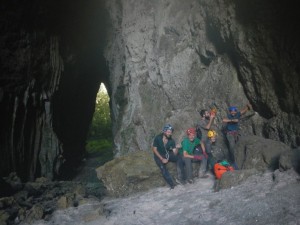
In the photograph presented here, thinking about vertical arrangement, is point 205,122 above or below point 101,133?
below

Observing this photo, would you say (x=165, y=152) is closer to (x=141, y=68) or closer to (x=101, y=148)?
(x=141, y=68)

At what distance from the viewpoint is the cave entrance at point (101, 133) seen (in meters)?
22.4

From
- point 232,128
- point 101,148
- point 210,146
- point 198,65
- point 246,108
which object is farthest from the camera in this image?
point 101,148

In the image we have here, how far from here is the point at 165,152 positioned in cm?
960

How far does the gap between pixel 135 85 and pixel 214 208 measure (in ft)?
28.6

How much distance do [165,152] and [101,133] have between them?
54.9ft

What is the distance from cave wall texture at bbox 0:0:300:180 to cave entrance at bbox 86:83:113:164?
4589 millimetres

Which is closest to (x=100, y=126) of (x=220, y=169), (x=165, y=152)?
(x=165, y=152)

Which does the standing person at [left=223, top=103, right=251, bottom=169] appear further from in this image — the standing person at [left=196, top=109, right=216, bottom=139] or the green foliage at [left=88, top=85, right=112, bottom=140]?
the green foliage at [left=88, top=85, right=112, bottom=140]

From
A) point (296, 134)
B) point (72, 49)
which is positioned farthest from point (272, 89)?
point (72, 49)

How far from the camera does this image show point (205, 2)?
445 inches

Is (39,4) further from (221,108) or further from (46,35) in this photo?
(221,108)

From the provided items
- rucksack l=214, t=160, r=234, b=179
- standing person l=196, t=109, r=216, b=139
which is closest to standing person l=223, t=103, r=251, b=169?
standing person l=196, t=109, r=216, b=139

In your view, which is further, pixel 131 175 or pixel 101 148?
pixel 101 148
